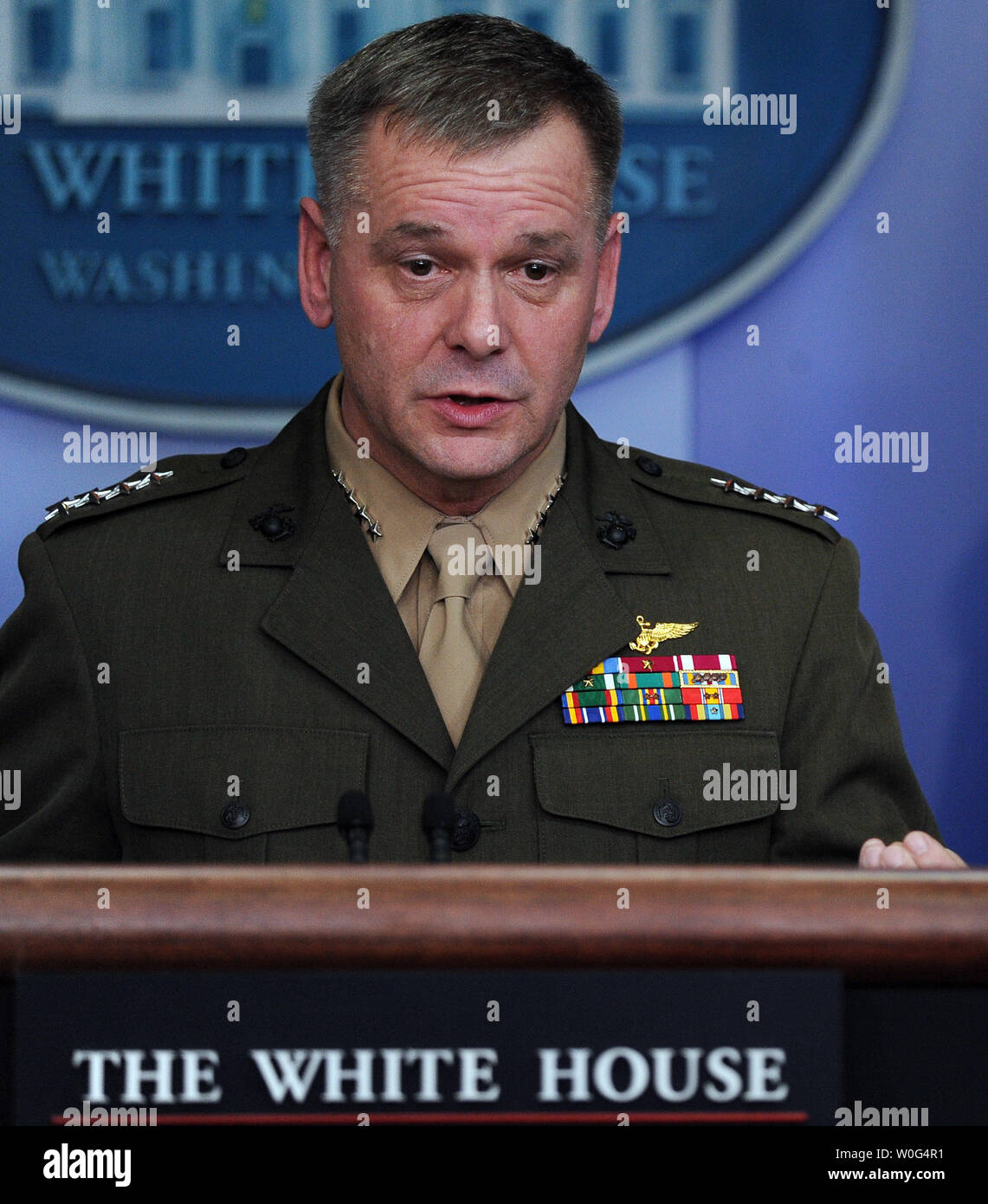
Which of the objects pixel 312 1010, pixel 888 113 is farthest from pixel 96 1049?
pixel 888 113

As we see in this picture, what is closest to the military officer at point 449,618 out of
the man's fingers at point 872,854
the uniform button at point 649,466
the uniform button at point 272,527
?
the uniform button at point 272,527

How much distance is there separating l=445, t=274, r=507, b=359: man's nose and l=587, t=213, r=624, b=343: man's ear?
190mm

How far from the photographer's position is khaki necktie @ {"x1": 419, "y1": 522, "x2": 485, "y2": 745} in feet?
6.07

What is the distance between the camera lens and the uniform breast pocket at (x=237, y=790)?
5.91ft

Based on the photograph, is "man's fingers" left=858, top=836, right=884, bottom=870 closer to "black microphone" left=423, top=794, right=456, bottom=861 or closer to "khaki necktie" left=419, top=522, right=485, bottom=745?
"black microphone" left=423, top=794, right=456, bottom=861

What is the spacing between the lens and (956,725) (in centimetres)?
244

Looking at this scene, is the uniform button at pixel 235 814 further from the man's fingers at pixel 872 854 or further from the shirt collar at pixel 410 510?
the man's fingers at pixel 872 854

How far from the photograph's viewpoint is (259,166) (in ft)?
7.88

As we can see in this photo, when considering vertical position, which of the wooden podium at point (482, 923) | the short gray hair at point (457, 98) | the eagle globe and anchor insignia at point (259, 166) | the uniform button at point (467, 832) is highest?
the eagle globe and anchor insignia at point (259, 166)

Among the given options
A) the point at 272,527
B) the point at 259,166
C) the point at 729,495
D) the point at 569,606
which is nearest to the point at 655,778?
the point at 569,606

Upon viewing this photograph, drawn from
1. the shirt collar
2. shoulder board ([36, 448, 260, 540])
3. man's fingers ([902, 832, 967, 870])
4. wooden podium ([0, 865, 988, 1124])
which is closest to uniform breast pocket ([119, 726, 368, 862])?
the shirt collar

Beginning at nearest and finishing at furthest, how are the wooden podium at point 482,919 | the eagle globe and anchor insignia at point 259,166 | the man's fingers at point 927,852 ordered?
the wooden podium at point 482,919 → the man's fingers at point 927,852 → the eagle globe and anchor insignia at point 259,166

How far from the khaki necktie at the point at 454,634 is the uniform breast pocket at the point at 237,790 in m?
0.11

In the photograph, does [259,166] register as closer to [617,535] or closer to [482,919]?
[617,535]
